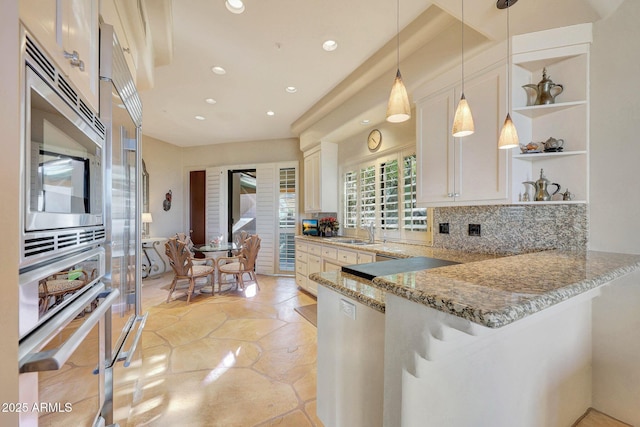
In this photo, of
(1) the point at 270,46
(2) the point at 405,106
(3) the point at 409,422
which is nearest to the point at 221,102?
(1) the point at 270,46

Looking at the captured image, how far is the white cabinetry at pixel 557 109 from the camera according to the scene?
1.72 m

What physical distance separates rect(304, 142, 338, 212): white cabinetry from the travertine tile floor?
179 centimetres

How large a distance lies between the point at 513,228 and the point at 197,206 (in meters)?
6.14

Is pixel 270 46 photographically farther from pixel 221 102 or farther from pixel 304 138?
pixel 304 138

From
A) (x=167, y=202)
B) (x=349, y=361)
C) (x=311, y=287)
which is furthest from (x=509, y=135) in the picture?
(x=167, y=202)

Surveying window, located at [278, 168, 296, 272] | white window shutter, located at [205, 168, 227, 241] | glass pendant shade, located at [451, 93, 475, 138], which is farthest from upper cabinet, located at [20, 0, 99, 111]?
white window shutter, located at [205, 168, 227, 241]

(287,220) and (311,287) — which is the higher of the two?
(287,220)

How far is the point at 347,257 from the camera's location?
10.8 feet

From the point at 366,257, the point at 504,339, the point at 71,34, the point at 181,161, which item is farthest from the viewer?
the point at 181,161

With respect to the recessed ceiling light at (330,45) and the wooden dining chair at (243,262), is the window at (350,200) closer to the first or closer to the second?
the wooden dining chair at (243,262)

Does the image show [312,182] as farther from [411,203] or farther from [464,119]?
[464,119]

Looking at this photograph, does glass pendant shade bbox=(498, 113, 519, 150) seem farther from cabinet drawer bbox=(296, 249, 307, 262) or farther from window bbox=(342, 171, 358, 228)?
cabinet drawer bbox=(296, 249, 307, 262)

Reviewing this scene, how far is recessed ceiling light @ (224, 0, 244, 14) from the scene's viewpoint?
6.92 feet

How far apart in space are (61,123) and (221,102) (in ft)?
12.1
